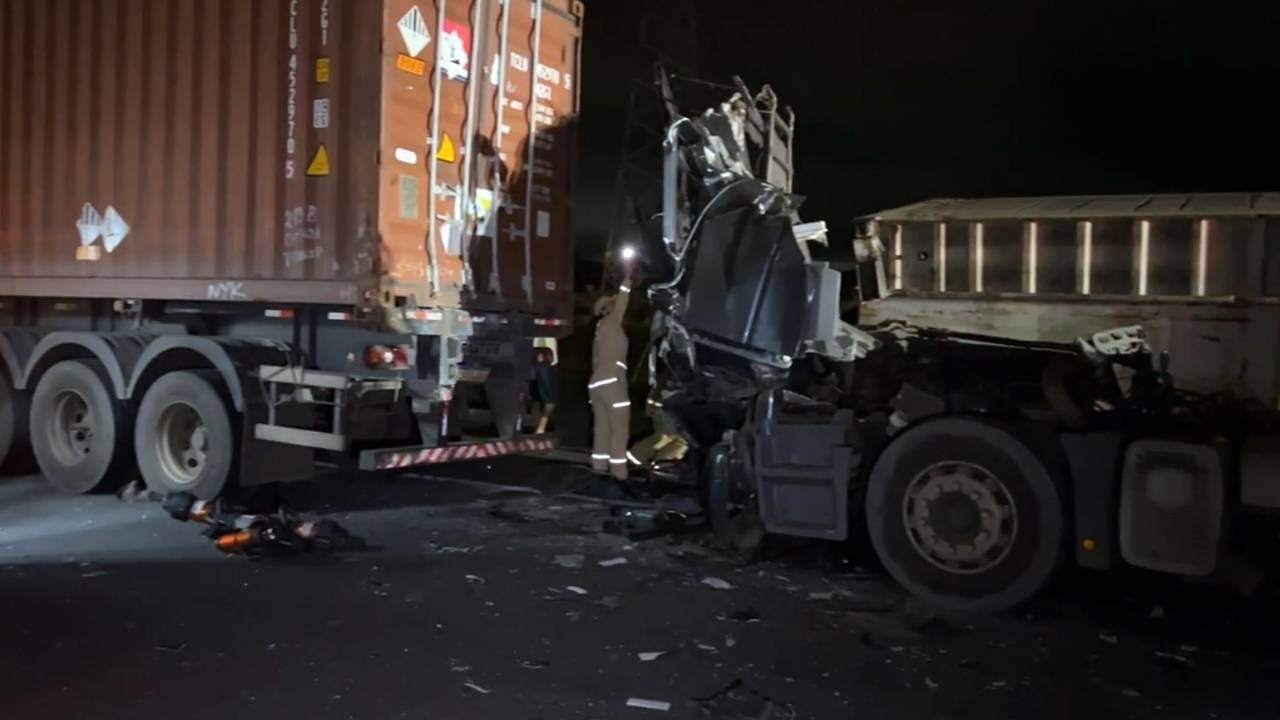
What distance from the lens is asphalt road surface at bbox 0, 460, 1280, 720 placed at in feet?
13.5

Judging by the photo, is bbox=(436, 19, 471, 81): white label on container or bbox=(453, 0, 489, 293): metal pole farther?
bbox=(453, 0, 489, 293): metal pole

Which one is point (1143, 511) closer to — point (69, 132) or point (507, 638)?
point (507, 638)

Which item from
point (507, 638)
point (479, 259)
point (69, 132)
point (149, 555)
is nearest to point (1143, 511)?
point (507, 638)

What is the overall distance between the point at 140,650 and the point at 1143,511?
4.69 m

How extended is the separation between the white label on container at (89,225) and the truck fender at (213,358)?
1.10 metres

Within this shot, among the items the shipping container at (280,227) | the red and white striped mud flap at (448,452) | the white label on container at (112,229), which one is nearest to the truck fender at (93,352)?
the shipping container at (280,227)

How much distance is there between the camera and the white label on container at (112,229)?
25.7ft

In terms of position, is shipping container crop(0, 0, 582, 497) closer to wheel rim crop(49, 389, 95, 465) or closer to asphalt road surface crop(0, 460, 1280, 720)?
wheel rim crop(49, 389, 95, 465)

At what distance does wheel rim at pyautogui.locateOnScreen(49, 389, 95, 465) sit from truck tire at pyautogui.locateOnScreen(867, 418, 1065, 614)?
6.29 m

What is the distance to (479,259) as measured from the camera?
24.0 ft

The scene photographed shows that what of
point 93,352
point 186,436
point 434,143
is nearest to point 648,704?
point 434,143

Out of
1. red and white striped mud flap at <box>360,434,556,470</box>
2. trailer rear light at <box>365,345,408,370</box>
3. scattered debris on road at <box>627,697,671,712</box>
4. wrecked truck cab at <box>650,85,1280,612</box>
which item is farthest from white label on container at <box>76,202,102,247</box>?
scattered debris on road at <box>627,697,671,712</box>

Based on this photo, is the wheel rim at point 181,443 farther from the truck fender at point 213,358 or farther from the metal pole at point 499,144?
the metal pole at point 499,144

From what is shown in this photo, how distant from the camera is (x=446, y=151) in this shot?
693cm
